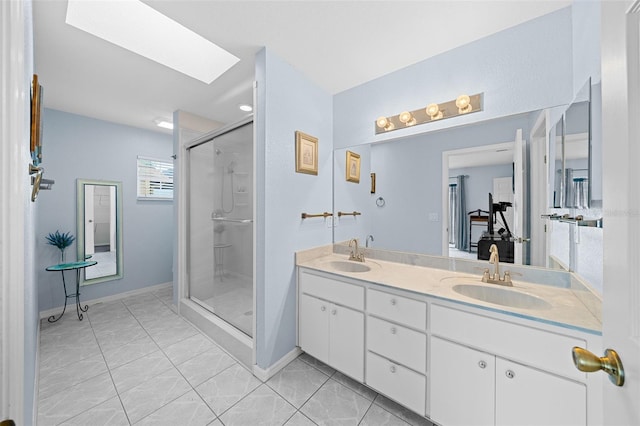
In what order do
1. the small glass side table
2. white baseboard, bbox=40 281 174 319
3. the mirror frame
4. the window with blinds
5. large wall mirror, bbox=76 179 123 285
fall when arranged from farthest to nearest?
the window with blinds → large wall mirror, bbox=76 179 123 285 → white baseboard, bbox=40 281 174 319 → the small glass side table → the mirror frame

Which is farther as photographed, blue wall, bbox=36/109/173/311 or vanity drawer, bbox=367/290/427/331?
blue wall, bbox=36/109/173/311

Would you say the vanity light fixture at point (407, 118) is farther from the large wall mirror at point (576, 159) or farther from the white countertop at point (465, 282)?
the white countertop at point (465, 282)

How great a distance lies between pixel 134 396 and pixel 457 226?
2.54m

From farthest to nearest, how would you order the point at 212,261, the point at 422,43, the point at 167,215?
1. the point at 167,215
2. the point at 212,261
3. the point at 422,43

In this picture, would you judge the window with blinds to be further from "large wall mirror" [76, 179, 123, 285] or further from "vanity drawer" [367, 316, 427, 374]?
"vanity drawer" [367, 316, 427, 374]

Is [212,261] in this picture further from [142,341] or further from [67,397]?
[67,397]

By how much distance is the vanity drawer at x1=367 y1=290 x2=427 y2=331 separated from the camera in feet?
4.45

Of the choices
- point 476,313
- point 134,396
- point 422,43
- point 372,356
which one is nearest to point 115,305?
point 134,396

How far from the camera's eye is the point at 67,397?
63.1 inches

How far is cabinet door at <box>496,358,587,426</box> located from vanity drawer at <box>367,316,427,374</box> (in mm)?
347

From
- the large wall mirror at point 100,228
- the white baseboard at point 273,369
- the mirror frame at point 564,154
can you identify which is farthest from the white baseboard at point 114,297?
the mirror frame at point 564,154

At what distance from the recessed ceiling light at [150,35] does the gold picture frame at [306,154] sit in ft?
2.78

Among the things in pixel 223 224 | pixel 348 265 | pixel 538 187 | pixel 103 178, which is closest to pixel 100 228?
pixel 103 178

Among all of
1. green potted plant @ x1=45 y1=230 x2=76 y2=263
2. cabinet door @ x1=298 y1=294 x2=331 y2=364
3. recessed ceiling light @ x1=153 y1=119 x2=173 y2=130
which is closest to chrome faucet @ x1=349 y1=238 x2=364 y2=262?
cabinet door @ x1=298 y1=294 x2=331 y2=364
